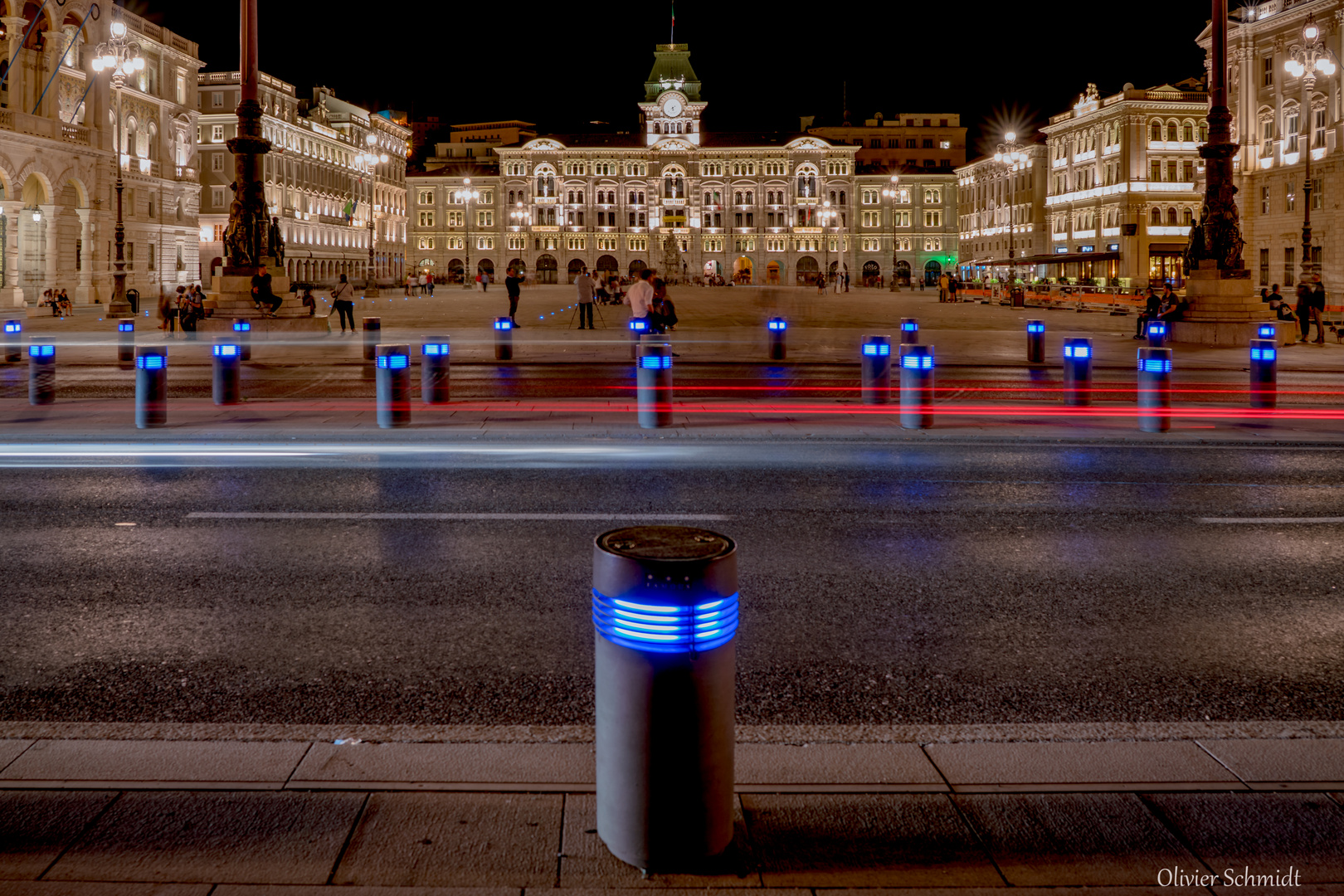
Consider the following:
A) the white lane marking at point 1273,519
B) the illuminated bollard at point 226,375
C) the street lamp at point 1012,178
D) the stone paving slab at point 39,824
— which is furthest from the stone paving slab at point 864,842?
the street lamp at point 1012,178

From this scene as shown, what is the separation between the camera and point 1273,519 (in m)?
8.27

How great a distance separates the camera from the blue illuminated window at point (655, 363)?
12852 millimetres

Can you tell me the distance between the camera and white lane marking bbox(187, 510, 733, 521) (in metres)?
8.18

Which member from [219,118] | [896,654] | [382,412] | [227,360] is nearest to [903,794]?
[896,654]

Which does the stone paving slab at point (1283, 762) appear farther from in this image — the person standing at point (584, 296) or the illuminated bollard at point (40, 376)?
the person standing at point (584, 296)

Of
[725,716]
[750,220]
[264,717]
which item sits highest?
[750,220]

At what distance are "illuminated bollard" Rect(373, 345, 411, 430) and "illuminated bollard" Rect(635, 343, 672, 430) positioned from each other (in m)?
2.43

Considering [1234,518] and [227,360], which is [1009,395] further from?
[227,360]

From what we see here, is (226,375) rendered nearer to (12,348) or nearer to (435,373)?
(435,373)

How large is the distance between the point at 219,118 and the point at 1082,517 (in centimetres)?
9742

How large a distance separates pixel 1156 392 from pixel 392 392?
7.93 m

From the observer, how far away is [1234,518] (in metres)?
8.30

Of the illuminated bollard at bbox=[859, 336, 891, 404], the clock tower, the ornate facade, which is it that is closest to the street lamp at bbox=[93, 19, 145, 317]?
the ornate facade

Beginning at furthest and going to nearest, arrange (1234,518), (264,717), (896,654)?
(1234,518) → (896,654) → (264,717)
